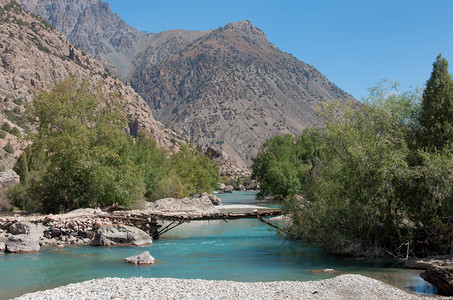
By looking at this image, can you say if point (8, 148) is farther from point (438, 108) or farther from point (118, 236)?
point (438, 108)

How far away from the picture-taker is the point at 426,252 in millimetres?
19234

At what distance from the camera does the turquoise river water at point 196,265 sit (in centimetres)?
1623

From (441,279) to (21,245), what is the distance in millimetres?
20081

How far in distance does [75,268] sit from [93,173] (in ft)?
42.5

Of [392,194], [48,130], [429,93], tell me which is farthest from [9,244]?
[429,93]

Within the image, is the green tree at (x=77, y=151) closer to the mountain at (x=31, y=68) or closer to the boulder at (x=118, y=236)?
the boulder at (x=118, y=236)

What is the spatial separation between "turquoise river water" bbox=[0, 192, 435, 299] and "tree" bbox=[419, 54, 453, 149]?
6670 mm

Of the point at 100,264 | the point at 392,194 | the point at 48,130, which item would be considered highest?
the point at 48,130

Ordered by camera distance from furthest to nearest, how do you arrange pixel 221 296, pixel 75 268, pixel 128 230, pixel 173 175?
pixel 173 175 < pixel 128 230 < pixel 75 268 < pixel 221 296

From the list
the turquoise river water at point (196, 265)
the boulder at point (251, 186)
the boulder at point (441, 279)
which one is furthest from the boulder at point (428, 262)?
the boulder at point (251, 186)

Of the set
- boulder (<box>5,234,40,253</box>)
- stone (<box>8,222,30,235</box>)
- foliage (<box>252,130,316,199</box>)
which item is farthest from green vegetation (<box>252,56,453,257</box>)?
foliage (<box>252,130,316,199</box>)

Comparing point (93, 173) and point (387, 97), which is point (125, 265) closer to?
point (93, 173)

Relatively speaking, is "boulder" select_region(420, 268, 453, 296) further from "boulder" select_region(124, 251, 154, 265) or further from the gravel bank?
"boulder" select_region(124, 251, 154, 265)

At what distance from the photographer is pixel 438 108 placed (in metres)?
20.4
